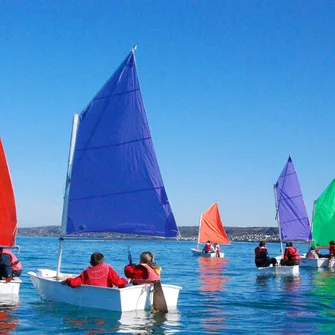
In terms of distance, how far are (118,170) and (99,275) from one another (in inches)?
153

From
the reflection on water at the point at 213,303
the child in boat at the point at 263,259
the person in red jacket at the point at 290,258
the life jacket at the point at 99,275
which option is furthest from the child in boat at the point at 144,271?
the person in red jacket at the point at 290,258

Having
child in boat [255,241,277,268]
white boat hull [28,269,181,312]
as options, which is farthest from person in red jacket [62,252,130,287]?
child in boat [255,241,277,268]

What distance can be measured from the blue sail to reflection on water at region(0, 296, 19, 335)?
9.02 ft

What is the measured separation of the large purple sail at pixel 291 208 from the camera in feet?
133

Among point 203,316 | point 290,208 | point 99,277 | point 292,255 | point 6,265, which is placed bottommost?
point 203,316

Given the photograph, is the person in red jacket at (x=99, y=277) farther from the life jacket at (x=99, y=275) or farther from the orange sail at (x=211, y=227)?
the orange sail at (x=211, y=227)

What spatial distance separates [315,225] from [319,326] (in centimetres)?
2896

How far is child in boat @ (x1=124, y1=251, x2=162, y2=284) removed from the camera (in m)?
15.4

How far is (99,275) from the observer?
1540cm

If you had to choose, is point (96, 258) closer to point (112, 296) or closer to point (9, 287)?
point (112, 296)

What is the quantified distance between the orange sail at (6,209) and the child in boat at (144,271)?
630 centimetres

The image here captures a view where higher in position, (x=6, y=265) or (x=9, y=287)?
(x=6, y=265)

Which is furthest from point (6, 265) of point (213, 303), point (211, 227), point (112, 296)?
point (211, 227)

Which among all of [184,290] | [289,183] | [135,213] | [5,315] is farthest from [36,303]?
[289,183]
